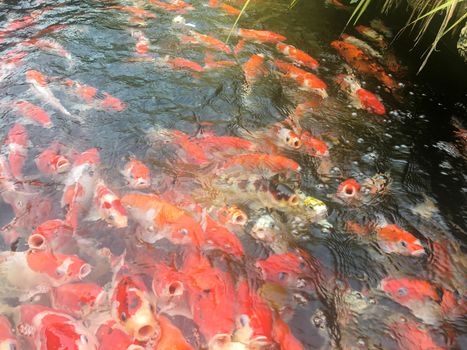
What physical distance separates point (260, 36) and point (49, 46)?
294 cm

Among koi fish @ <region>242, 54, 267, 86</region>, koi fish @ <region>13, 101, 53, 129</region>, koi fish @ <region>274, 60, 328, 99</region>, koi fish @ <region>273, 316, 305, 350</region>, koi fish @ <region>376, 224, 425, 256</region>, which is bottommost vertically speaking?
koi fish @ <region>13, 101, 53, 129</region>

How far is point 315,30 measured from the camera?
6688 millimetres

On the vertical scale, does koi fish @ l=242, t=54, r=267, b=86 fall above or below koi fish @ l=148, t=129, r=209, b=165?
above

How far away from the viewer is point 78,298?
280cm

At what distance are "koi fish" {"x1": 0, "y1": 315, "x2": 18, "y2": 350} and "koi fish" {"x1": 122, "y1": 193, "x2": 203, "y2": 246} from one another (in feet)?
3.61

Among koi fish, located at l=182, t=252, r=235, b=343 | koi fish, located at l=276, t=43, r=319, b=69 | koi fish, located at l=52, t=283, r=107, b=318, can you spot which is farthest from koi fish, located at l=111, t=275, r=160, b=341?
koi fish, located at l=276, t=43, r=319, b=69

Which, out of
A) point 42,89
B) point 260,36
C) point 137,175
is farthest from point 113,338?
point 260,36

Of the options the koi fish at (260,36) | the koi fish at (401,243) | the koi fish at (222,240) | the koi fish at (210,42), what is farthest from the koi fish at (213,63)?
the koi fish at (401,243)

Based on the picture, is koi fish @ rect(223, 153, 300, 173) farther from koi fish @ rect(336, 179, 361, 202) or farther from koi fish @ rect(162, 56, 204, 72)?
koi fish @ rect(162, 56, 204, 72)

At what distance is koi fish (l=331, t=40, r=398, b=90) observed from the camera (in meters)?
5.64

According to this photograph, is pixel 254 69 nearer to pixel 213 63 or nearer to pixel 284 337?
pixel 213 63

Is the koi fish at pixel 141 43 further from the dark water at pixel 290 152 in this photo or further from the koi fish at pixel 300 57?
the koi fish at pixel 300 57

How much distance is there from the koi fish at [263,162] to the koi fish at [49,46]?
276 cm

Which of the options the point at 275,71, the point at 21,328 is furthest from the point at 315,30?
the point at 21,328
